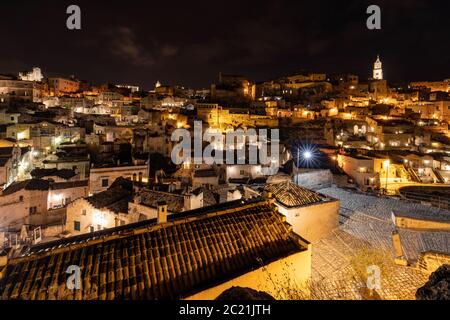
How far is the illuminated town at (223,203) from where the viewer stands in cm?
698

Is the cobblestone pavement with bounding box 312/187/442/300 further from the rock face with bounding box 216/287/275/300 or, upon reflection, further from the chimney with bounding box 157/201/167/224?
the rock face with bounding box 216/287/275/300

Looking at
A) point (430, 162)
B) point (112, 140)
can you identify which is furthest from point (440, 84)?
point (112, 140)

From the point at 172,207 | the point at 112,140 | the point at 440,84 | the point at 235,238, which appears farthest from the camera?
the point at 440,84

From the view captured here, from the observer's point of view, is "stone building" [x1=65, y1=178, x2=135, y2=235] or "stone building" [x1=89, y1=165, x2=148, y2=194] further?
"stone building" [x1=89, y1=165, x2=148, y2=194]

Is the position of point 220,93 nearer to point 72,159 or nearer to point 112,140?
point 112,140

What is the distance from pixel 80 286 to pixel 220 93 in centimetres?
6526

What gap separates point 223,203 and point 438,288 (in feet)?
26.9

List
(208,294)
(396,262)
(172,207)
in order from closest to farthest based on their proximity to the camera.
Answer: (208,294), (396,262), (172,207)

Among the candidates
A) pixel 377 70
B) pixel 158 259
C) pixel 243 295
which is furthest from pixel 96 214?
pixel 377 70

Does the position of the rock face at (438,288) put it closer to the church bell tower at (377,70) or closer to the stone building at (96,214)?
the stone building at (96,214)

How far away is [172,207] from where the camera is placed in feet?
62.7

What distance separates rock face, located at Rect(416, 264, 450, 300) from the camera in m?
3.44

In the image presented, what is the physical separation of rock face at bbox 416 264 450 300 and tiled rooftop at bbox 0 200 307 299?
176 inches

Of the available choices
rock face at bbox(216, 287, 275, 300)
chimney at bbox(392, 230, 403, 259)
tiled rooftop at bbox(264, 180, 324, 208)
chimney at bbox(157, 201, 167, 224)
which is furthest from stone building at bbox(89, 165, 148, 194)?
rock face at bbox(216, 287, 275, 300)
